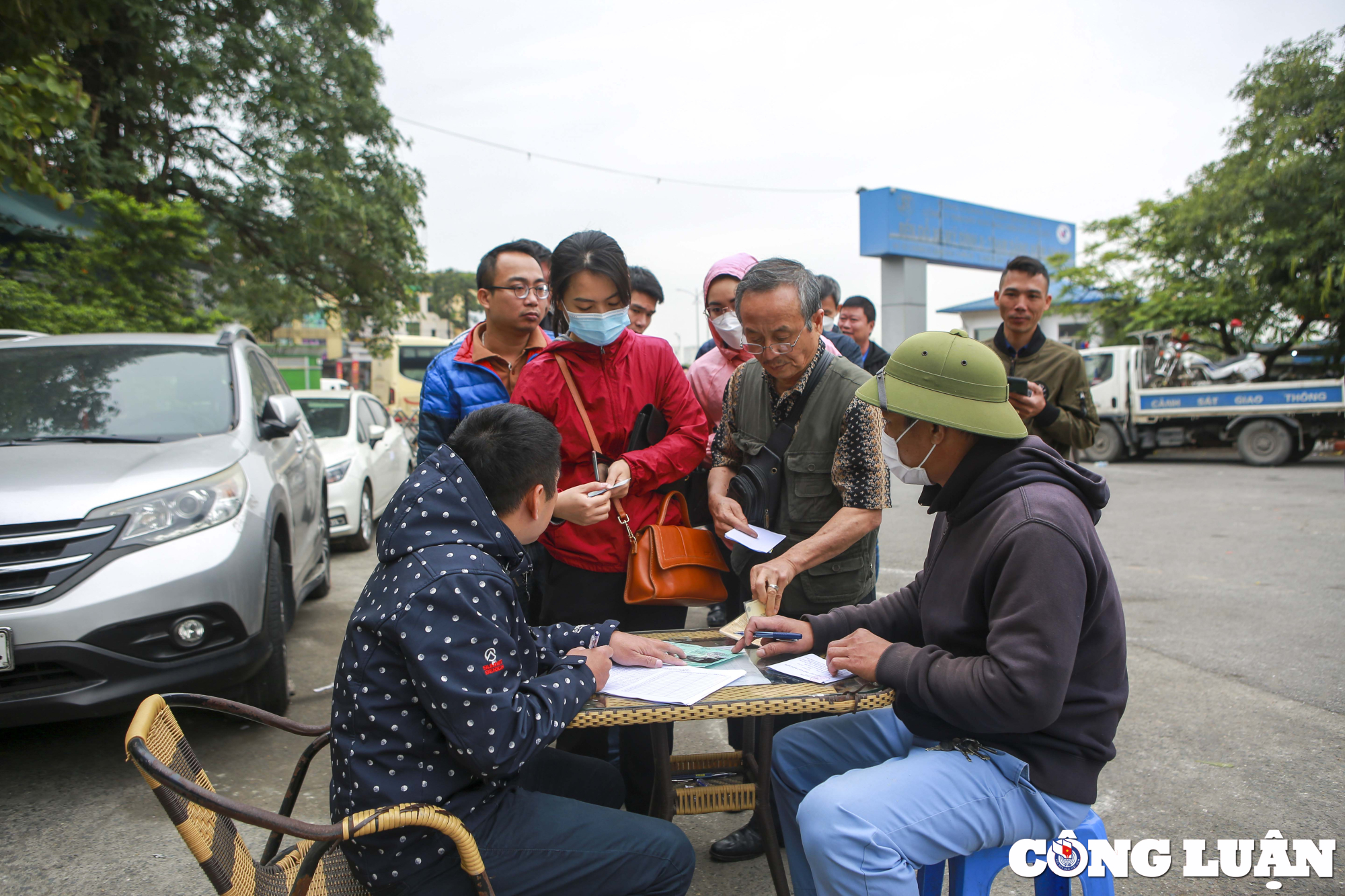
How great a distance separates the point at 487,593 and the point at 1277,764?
3.37 meters

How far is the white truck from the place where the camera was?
44.8ft

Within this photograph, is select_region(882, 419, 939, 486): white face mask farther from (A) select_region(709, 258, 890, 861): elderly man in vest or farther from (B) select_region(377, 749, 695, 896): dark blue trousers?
(B) select_region(377, 749, 695, 896): dark blue trousers

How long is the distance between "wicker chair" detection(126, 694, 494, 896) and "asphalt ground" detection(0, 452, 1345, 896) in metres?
1.19

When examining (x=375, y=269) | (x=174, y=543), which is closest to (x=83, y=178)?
(x=375, y=269)

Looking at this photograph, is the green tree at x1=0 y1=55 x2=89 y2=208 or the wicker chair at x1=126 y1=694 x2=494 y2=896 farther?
the green tree at x1=0 y1=55 x2=89 y2=208

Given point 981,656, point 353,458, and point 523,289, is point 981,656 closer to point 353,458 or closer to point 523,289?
point 523,289

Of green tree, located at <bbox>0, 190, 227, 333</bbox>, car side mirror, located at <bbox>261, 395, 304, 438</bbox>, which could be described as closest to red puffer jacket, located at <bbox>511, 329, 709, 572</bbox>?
car side mirror, located at <bbox>261, 395, 304, 438</bbox>

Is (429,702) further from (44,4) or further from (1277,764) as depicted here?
(44,4)

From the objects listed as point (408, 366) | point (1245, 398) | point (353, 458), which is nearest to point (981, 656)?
point (353, 458)

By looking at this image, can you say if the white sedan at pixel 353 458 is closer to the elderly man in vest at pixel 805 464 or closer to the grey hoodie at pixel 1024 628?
the elderly man in vest at pixel 805 464

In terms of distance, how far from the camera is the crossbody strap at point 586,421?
9.20 feet

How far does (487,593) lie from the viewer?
170 centimetres

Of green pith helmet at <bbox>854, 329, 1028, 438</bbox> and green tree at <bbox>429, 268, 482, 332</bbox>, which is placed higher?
green tree at <bbox>429, 268, 482, 332</bbox>

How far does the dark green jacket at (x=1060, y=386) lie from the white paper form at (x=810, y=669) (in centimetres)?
201
